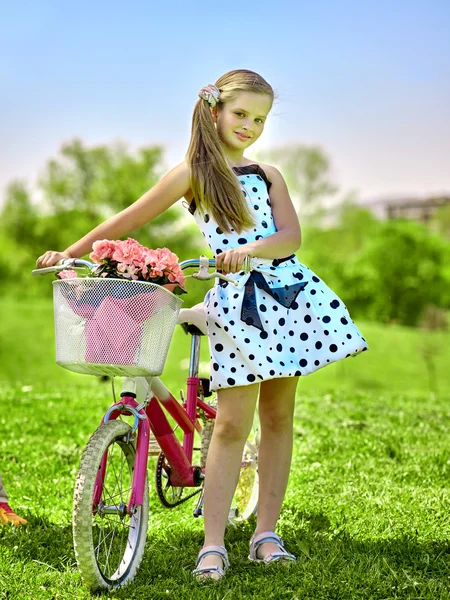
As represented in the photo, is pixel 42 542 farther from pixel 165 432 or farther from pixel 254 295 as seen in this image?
pixel 254 295

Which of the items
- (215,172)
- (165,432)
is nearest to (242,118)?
(215,172)

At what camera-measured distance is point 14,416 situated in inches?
244

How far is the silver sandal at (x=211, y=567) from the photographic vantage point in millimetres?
2887

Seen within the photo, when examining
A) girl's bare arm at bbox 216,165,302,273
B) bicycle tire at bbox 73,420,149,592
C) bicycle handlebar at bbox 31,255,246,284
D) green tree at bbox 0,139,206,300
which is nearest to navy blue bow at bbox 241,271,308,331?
girl's bare arm at bbox 216,165,302,273

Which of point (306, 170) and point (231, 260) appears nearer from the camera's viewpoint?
point (231, 260)

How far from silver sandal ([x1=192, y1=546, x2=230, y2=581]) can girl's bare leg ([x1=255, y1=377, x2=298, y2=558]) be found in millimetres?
243

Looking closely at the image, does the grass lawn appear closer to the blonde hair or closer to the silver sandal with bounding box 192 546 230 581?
the silver sandal with bounding box 192 546 230 581

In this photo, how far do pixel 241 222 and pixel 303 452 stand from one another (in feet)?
8.58

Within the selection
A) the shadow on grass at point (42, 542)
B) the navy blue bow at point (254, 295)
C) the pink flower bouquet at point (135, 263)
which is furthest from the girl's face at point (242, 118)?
the shadow on grass at point (42, 542)

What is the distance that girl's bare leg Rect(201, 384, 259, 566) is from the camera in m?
2.97

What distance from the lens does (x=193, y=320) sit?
326cm

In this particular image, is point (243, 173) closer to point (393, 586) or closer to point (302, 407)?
point (393, 586)

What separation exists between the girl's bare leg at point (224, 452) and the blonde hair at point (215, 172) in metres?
0.64

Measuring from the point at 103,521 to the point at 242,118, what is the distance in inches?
62.9
